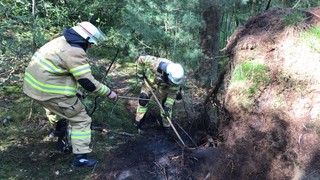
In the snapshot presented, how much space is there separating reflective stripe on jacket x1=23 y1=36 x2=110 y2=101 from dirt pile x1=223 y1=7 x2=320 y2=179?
2.19m

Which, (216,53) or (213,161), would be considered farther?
(216,53)

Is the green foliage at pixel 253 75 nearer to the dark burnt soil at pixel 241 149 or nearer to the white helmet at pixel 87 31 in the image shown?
the dark burnt soil at pixel 241 149

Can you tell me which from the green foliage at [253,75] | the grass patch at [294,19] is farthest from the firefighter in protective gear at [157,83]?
the grass patch at [294,19]

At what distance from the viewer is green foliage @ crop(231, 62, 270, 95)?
4.20 m

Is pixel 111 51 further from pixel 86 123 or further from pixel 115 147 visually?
pixel 86 123

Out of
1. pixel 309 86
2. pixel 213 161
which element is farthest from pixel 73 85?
pixel 309 86

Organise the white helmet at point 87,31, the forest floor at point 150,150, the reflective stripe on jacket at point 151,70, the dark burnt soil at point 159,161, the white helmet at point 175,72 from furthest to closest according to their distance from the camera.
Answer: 1. the reflective stripe on jacket at point 151,70
2. the white helmet at point 175,72
3. the dark burnt soil at point 159,161
4. the white helmet at point 87,31
5. the forest floor at point 150,150

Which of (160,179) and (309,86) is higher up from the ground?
(309,86)

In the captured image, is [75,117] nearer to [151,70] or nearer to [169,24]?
[151,70]

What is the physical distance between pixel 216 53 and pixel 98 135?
4620 millimetres

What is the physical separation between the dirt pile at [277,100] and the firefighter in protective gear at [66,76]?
2097 mm

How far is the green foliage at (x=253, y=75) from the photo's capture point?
4203 mm

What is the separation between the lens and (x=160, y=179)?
4457mm

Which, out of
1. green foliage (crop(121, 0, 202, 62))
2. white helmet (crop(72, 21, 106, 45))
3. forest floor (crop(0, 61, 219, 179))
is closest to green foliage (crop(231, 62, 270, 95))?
forest floor (crop(0, 61, 219, 179))
